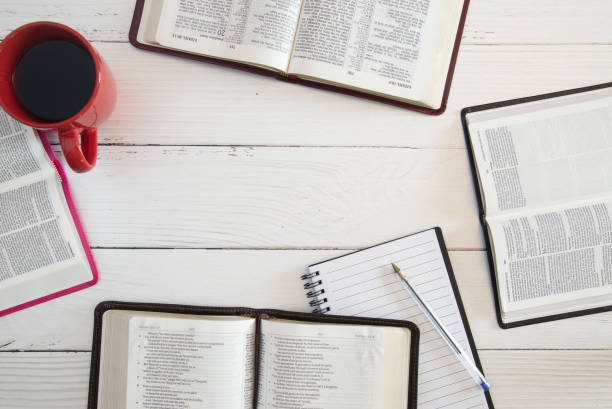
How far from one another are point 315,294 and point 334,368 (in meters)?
0.10

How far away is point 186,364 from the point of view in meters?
0.64

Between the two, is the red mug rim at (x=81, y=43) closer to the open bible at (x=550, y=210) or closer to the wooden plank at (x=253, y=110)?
the wooden plank at (x=253, y=110)

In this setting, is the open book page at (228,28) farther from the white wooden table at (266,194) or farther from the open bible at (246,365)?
the open bible at (246,365)

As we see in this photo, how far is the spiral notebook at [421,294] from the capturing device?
68 cm

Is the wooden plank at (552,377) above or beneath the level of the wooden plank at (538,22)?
beneath

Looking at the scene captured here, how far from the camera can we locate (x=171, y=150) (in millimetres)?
693

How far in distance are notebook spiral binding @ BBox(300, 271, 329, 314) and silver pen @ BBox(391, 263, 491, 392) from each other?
0.11 meters

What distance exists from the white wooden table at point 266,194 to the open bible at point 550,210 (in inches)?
1.1

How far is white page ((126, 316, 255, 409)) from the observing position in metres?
0.64

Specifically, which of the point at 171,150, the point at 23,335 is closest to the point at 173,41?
the point at 171,150

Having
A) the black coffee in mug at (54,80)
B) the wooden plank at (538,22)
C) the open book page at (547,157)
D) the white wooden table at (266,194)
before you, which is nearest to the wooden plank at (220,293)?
the white wooden table at (266,194)

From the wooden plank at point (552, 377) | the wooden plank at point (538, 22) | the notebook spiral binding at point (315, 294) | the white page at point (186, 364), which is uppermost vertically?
the wooden plank at point (538, 22)

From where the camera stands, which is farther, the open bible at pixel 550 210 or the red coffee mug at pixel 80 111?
the open bible at pixel 550 210

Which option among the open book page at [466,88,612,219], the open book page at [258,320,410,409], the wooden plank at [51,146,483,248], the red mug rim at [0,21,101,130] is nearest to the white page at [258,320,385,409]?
the open book page at [258,320,410,409]
